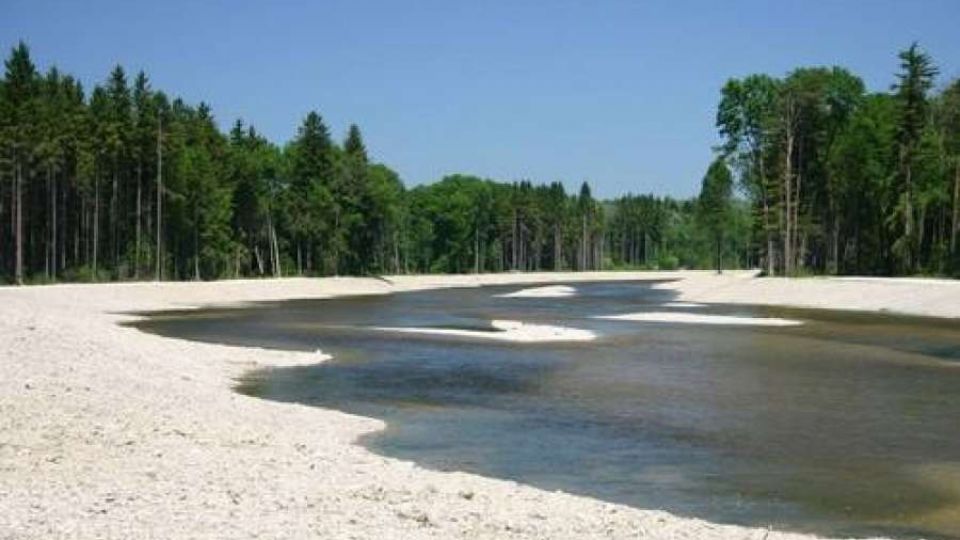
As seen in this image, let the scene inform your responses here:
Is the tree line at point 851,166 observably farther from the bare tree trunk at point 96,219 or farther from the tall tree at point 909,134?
the bare tree trunk at point 96,219

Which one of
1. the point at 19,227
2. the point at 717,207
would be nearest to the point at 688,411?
the point at 19,227

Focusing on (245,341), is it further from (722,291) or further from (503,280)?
(503,280)

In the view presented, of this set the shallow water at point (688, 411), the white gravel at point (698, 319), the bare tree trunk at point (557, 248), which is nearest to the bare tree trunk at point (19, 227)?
the shallow water at point (688, 411)

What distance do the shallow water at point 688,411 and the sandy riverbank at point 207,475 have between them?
1681mm

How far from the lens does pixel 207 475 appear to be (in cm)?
1410

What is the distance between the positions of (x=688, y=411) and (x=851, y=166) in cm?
7787

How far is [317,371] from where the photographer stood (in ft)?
102

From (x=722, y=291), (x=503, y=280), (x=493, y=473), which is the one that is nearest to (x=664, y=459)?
(x=493, y=473)

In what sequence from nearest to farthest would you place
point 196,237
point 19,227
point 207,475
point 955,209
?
1. point 207,475
2. point 19,227
3. point 955,209
4. point 196,237

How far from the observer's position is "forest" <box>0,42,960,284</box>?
8381cm

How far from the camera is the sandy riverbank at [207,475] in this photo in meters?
11.5

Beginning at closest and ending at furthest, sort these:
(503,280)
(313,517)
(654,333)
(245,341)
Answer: (313,517) < (245,341) < (654,333) < (503,280)

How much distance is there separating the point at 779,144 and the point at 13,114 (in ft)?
229

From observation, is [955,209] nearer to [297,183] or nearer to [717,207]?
[297,183]
